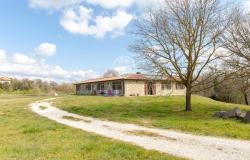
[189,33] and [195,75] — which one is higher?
[189,33]

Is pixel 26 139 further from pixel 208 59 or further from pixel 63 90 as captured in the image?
pixel 63 90

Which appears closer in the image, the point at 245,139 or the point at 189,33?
the point at 245,139

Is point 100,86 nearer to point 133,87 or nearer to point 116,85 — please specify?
point 116,85


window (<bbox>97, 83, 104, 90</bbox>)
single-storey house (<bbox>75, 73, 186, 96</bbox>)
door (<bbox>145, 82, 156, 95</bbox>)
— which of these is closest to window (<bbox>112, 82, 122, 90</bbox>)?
single-storey house (<bbox>75, 73, 186, 96</bbox>)

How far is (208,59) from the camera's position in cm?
2205

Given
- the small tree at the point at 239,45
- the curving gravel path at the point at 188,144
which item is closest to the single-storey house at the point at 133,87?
the small tree at the point at 239,45

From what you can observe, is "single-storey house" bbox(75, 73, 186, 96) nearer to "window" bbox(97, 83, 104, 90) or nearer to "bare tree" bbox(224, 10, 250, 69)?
"window" bbox(97, 83, 104, 90)

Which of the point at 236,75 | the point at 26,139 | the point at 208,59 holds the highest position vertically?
the point at 208,59

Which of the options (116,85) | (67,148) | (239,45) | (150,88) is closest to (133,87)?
(116,85)

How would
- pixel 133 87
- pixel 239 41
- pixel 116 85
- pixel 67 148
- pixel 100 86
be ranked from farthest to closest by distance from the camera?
pixel 100 86 → pixel 116 85 → pixel 133 87 → pixel 239 41 → pixel 67 148

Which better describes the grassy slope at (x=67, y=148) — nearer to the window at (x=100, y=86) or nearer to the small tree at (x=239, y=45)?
the small tree at (x=239, y=45)

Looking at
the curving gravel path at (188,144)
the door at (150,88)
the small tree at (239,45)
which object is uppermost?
the small tree at (239,45)

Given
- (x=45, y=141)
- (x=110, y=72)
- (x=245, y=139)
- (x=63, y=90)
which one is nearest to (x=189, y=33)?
(x=245, y=139)

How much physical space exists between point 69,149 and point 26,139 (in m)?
3.13
